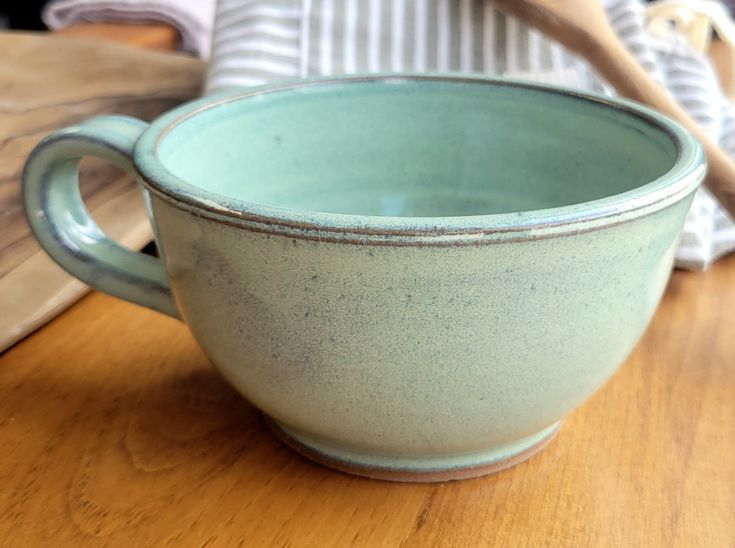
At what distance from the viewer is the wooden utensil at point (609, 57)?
371 mm

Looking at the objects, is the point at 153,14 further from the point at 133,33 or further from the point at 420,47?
the point at 420,47

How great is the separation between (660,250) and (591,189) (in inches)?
4.3

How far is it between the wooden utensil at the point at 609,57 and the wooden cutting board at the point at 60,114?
0.22 metres

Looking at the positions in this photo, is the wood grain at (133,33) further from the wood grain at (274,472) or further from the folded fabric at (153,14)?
the wood grain at (274,472)

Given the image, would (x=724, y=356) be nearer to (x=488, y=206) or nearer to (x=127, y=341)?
(x=488, y=206)

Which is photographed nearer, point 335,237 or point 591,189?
point 335,237

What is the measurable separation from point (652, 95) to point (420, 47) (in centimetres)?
16

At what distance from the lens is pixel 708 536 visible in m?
0.25

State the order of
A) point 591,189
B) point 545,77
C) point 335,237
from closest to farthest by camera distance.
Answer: point 335,237 < point 591,189 < point 545,77

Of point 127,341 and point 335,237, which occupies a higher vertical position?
point 335,237

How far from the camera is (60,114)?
0.50m

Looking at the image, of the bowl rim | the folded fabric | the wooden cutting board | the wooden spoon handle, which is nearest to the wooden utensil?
the wooden spoon handle

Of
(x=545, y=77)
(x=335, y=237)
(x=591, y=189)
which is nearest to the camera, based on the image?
(x=335, y=237)


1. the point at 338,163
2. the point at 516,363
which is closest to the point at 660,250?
the point at 516,363
